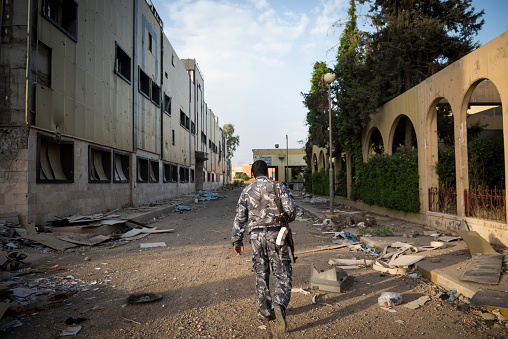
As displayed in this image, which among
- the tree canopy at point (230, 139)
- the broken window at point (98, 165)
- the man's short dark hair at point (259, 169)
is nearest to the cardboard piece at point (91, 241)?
the broken window at point (98, 165)

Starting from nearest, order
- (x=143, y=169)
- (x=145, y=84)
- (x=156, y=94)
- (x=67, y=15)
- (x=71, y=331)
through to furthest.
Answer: (x=71, y=331) → (x=67, y=15) → (x=143, y=169) → (x=145, y=84) → (x=156, y=94)

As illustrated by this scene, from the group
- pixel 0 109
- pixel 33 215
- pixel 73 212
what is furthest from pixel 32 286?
pixel 73 212

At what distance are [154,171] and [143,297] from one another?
20286mm

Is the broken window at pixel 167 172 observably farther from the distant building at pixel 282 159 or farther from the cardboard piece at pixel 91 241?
the distant building at pixel 282 159

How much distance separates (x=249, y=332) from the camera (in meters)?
3.58

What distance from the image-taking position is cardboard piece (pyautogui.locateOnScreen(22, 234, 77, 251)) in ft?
26.4

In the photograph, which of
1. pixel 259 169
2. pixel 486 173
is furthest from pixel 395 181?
pixel 259 169

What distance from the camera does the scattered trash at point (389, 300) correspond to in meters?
4.36

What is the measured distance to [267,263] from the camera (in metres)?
3.92

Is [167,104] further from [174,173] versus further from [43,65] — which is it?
[43,65]

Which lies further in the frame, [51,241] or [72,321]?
[51,241]

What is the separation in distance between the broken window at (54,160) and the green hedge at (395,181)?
11.9 meters

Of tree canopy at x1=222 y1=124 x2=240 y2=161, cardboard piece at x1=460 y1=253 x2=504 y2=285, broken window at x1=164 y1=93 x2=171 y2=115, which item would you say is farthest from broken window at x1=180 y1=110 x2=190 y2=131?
tree canopy at x1=222 y1=124 x2=240 y2=161

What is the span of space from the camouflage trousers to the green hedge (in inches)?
375
